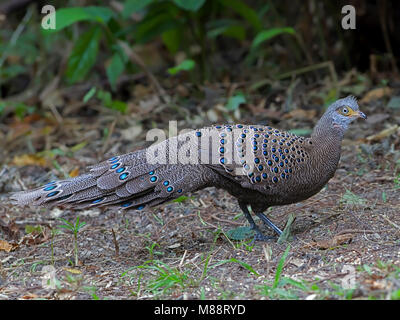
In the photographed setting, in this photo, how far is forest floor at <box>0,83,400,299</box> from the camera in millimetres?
3281

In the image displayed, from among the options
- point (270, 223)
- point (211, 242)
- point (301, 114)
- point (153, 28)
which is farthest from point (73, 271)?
point (153, 28)

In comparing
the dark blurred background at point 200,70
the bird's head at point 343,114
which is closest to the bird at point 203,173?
the bird's head at point 343,114

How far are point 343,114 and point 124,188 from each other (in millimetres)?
1611

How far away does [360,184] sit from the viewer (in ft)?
16.0

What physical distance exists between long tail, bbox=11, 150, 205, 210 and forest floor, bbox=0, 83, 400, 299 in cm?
26

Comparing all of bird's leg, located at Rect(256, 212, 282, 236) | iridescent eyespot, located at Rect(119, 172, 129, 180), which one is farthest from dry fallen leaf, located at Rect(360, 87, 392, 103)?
iridescent eyespot, located at Rect(119, 172, 129, 180)

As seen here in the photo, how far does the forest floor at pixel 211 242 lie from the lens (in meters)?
3.28

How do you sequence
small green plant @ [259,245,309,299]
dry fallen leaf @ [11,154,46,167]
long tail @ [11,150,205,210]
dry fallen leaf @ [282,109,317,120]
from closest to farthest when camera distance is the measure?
small green plant @ [259,245,309,299] → long tail @ [11,150,205,210] → dry fallen leaf @ [11,154,46,167] → dry fallen leaf @ [282,109,317,120]

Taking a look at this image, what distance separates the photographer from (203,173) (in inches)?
160

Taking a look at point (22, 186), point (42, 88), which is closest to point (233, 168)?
point (22, 186)

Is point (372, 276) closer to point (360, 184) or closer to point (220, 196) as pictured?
point (360, 184)

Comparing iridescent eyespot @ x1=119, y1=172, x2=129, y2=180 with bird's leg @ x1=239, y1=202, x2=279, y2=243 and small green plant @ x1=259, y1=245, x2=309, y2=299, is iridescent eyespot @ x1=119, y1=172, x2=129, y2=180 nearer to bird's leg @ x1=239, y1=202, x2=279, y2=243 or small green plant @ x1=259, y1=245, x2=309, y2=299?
bird's leg @ x1=239, y1=202, x2=279, y2=243

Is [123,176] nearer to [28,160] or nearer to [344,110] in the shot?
[344,110]
